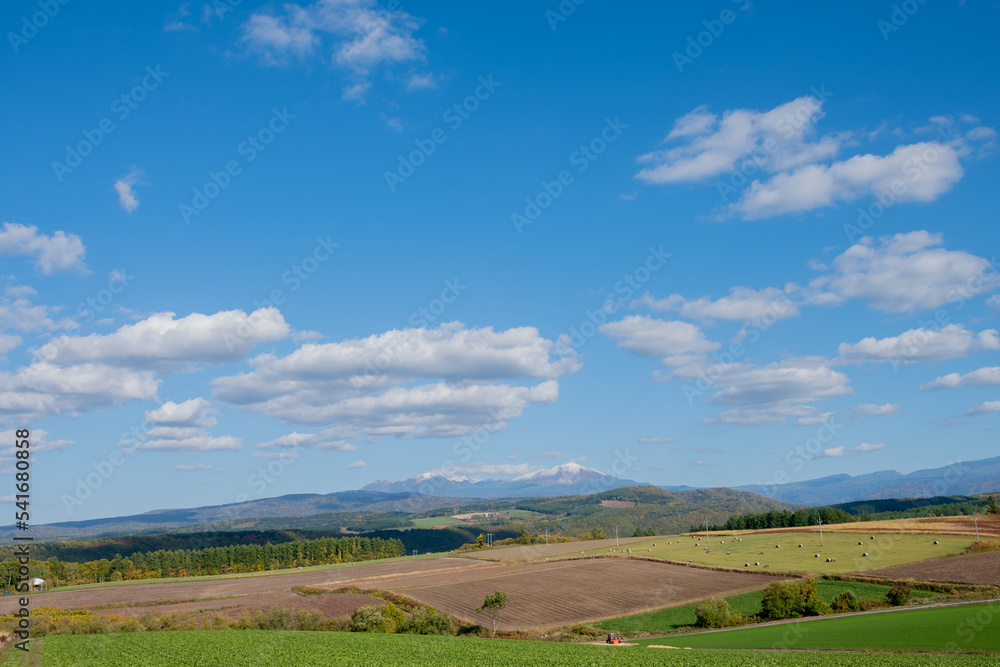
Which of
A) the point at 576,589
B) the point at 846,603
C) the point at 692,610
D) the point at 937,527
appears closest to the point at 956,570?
the point at 846,603

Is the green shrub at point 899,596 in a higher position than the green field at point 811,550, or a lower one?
higher

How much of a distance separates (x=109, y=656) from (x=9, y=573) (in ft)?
350

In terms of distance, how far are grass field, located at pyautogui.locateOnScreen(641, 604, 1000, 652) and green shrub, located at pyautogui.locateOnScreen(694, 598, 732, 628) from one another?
4.26 m

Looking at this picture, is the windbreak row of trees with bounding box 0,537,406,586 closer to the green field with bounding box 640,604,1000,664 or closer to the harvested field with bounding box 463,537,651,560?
the harvested field with bounding box 463,537,651,560

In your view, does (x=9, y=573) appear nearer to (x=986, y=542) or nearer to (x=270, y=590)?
(x=270, y=590)

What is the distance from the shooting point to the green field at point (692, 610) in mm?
57125

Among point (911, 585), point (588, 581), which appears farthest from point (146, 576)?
point (911, 585)

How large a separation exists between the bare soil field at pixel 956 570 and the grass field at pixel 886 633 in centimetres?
1651

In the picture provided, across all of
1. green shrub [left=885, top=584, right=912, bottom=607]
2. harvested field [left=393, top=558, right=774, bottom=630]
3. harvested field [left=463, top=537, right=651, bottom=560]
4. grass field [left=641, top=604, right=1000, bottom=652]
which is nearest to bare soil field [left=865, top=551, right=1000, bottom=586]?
green shrub [left=885, top=584, right=912, bottom=607]

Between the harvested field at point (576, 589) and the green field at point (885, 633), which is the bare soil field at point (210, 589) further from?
the green field at point (885, 633)

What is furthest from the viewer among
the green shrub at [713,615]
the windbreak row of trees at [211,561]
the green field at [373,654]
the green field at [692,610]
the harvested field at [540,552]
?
the windbreak row of trees at [211,561]

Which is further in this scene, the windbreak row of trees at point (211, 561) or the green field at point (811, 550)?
the windbreak row of trees at point (211, 561)

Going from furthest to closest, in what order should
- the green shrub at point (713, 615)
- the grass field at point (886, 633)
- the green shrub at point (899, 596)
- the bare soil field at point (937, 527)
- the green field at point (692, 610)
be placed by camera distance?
the bare soil field at point (937, 527), the green field at point (692, 610), the green shrub at point (899, 596), the green shrub at point (713, 615), the grass field at point (886, 633)

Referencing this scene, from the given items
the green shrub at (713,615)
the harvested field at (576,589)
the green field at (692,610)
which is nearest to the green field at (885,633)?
the green shrub at (713,615)
